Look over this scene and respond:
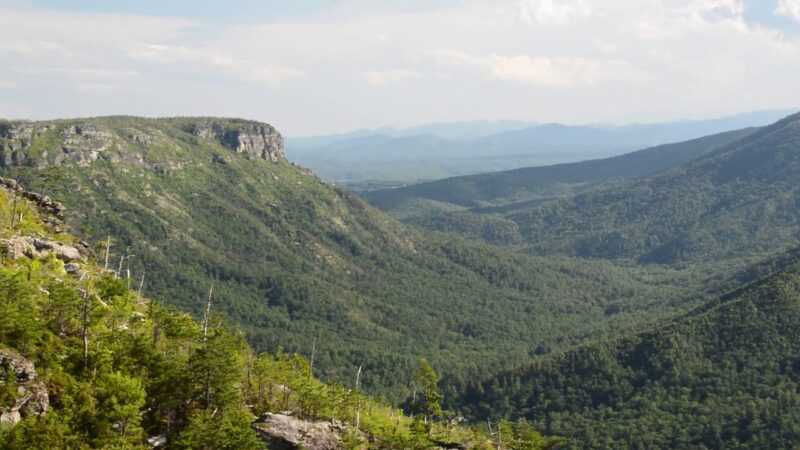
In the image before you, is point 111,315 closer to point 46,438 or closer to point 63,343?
point 63,343

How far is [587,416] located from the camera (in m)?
192

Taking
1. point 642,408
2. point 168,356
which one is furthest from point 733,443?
point 168,356

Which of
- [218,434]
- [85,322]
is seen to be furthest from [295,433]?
[85,322]

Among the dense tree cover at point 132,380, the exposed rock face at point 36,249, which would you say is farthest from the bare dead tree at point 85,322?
the exposed rock face at point 36,249

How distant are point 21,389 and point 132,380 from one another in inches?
353

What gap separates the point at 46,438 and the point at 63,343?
52.8 ft

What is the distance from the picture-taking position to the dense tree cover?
57.7 metres

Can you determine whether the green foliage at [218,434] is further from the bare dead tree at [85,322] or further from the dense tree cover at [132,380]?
the bare dead tree at [85,322]

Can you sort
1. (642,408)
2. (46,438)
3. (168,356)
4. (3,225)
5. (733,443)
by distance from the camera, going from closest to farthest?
(46,438)
(168,356)
(3,225)
(733,443)
(642,408)

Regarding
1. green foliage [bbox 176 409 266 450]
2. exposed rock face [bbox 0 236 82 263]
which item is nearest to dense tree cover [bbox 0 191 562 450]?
green foliage [bbox 176 409 266 450]

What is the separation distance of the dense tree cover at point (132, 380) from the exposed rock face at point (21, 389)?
0.39 meters

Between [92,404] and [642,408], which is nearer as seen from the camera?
[92,404]

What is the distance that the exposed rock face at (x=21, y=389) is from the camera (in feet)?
184

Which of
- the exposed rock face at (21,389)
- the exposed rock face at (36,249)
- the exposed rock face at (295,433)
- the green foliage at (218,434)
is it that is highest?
the exposed rock face at (36,249)
